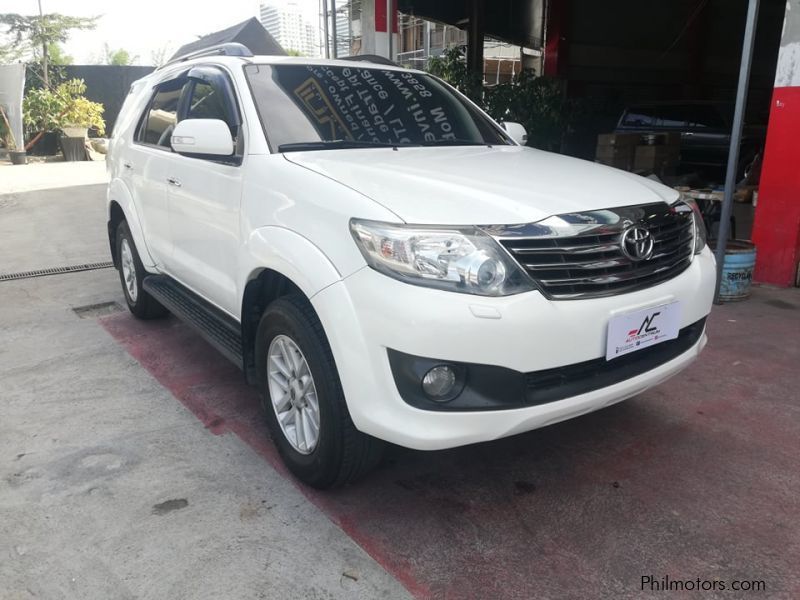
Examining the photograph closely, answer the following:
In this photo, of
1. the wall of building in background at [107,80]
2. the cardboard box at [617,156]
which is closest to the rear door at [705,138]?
the cardboard box at [617,156]

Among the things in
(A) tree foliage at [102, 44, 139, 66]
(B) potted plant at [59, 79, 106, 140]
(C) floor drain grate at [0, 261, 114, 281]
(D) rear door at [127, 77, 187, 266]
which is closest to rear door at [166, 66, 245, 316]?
(D) rear door at [127, 77, 187, 266]

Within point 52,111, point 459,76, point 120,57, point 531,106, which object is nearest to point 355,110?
point 459,76

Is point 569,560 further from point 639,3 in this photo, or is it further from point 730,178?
point 639,3

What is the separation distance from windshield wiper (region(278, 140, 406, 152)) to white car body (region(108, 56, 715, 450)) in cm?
6

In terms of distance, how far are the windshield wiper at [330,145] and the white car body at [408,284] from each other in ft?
0.20

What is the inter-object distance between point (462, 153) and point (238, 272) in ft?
3.90

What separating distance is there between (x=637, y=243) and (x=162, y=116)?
3103mm

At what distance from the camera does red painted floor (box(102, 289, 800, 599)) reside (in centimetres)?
224

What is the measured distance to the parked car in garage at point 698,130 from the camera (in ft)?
33.5

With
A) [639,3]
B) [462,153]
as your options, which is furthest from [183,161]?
[639,3]

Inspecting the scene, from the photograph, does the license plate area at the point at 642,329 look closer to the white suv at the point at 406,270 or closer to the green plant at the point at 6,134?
the white suv at the point at 406,270

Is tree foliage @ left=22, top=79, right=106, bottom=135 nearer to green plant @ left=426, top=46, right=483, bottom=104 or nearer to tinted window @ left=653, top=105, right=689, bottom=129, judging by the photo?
green plant @ left=426, top=46, right=483, bottom=104

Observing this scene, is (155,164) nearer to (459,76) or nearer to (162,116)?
(162,116)

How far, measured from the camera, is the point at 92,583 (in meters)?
2.20
